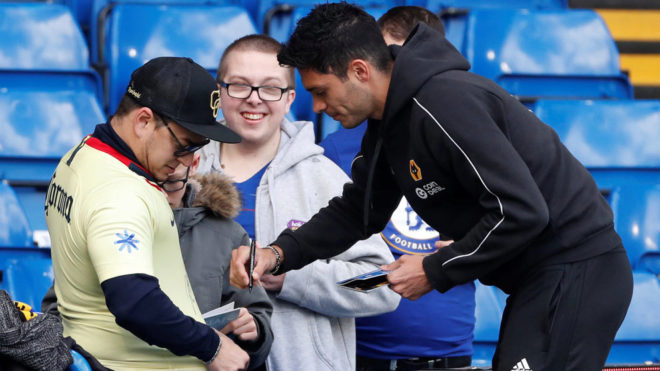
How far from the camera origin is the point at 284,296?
9.94 ft

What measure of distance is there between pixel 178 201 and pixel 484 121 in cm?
97

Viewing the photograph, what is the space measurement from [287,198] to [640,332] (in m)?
1.88

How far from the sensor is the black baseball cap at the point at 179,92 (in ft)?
7.57

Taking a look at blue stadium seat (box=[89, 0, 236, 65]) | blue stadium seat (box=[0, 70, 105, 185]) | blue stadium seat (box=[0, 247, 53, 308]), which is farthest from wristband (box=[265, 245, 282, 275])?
blue stadium seat (box=[89, 0, 236, 65])

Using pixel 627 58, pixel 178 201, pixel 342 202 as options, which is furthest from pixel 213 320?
pixel 627 58

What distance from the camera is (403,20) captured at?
359 centimetres

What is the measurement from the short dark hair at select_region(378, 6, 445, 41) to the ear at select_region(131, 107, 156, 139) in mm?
1442

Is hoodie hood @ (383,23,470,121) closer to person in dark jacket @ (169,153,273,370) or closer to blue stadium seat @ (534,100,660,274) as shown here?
person in dark jacket @ (169,153,273,370)

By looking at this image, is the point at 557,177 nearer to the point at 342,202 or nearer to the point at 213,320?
the point at 342,202

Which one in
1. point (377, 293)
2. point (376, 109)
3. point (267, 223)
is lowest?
point (377, 293)

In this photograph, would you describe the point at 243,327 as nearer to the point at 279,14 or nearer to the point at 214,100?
the point at 214,100

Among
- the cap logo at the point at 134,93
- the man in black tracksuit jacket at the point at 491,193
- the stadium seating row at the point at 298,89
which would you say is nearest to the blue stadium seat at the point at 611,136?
the stadium seating row at the point at 298,89

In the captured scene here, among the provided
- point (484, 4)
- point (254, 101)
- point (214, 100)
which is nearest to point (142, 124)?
point (214, 100)

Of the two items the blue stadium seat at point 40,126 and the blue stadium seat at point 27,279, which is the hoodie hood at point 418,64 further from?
the blue stadium seat at point 40,126
